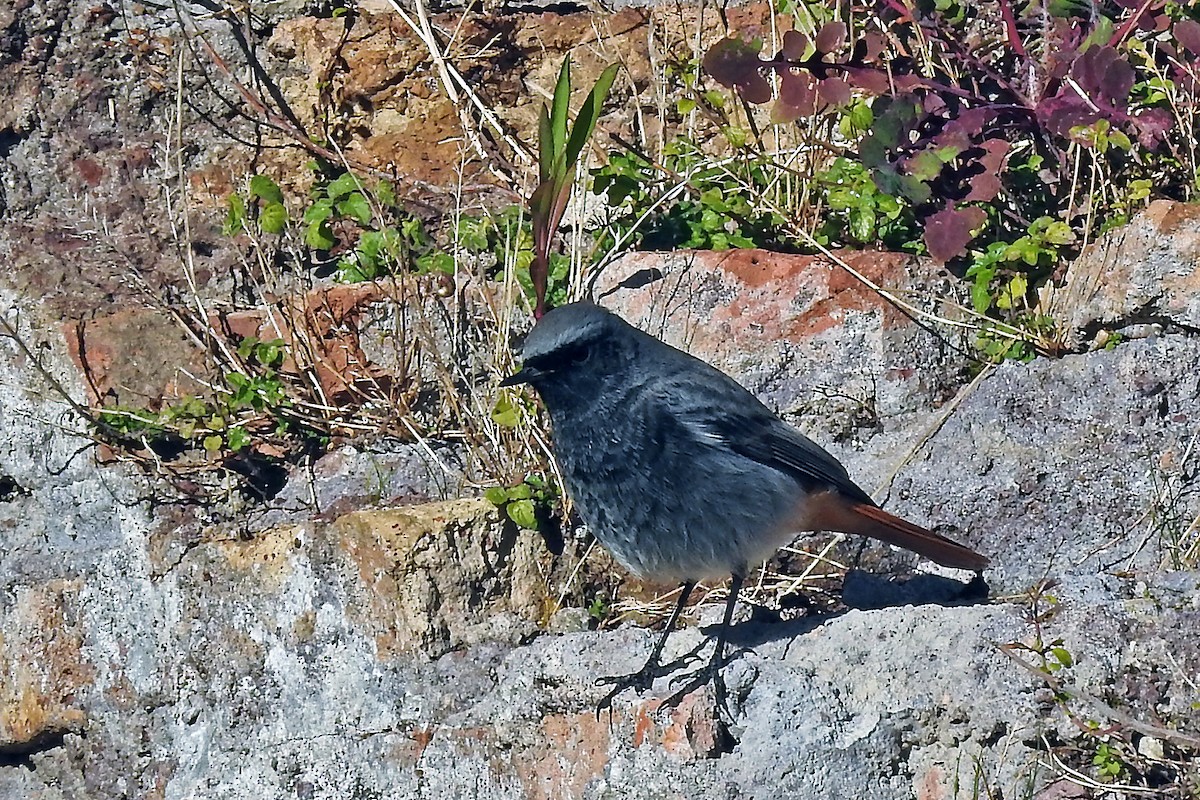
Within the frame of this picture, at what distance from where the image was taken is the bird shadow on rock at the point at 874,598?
13.5 feet

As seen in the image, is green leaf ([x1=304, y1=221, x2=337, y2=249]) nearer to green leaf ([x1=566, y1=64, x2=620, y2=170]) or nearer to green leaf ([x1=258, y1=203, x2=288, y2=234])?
green leaf ([x1=258, y1=203, x2=288, y2=234])

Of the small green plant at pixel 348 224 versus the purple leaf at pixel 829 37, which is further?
the small green plant at pixel 348 224

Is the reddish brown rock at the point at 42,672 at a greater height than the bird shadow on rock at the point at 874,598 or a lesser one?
greater

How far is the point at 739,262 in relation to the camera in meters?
4.93

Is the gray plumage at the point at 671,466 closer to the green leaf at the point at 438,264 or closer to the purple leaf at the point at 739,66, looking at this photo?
the green leaf at the point at 438,264

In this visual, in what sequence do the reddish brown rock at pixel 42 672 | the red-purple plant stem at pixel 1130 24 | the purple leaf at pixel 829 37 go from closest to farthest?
1. the reddish brown rock at pixel 42 672
2. the red-purple plant stem at pixel 1130 24
3. the purple leaf at pixel 829 37

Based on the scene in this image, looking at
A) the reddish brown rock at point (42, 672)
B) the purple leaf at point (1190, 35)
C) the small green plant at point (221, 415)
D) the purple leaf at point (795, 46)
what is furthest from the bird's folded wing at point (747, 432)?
the reddish brown rock at point (42, 672)

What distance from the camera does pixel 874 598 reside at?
439 centimetres

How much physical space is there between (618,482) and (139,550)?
61.0 inches

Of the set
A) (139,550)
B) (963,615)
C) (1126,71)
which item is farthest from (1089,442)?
(139,550)

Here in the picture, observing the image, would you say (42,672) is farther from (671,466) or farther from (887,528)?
(887,528)

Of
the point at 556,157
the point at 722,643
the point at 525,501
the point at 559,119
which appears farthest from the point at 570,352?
the point at 722,643

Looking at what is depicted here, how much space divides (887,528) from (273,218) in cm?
242

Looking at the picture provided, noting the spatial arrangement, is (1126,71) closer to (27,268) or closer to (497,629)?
(497,629)
